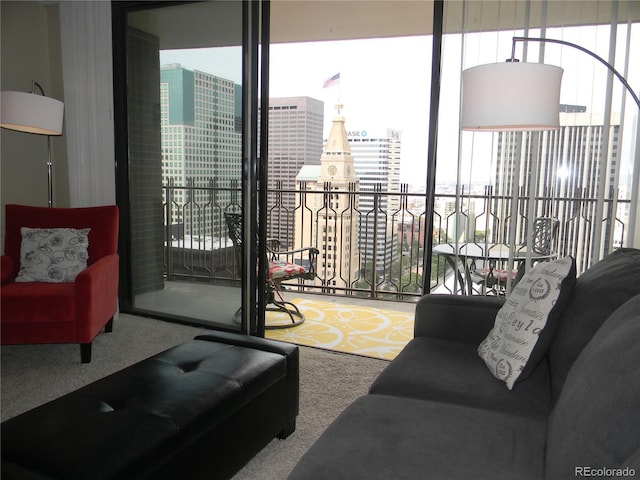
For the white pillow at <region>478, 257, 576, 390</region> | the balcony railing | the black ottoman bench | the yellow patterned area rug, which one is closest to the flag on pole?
the balcony railing

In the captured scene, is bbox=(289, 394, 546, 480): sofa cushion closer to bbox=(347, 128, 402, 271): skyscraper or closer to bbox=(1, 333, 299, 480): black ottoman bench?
bbox=(1, 333, 299, 480): black ottoman bench

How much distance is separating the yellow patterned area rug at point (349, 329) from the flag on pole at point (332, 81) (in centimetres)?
274

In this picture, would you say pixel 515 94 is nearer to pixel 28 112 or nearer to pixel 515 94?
pixel 515 94

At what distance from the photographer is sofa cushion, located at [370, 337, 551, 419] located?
64.6 inches

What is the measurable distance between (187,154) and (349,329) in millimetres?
1834

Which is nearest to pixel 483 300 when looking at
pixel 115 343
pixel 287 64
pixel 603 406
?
pixel 603 406

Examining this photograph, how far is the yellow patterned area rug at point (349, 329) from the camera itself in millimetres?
3584

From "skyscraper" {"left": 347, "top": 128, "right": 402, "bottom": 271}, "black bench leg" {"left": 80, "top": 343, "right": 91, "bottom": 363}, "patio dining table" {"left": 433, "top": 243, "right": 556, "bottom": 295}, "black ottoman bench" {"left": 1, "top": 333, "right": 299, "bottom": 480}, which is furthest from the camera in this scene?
"skyscraper" {"left": 347, "top": 128, "right": 402, "bottom": 271}

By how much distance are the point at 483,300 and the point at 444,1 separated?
6.38 feet

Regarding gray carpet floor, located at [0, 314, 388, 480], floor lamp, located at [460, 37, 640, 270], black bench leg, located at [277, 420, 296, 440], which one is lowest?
gray carpet floor, located at [0, 314, 388, 480]

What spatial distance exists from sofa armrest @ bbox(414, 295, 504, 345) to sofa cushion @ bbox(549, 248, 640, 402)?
400 mm

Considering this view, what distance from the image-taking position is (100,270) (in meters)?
3.14

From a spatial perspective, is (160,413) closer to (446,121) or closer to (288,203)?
(446,121)

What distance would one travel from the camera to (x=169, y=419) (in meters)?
1.54
